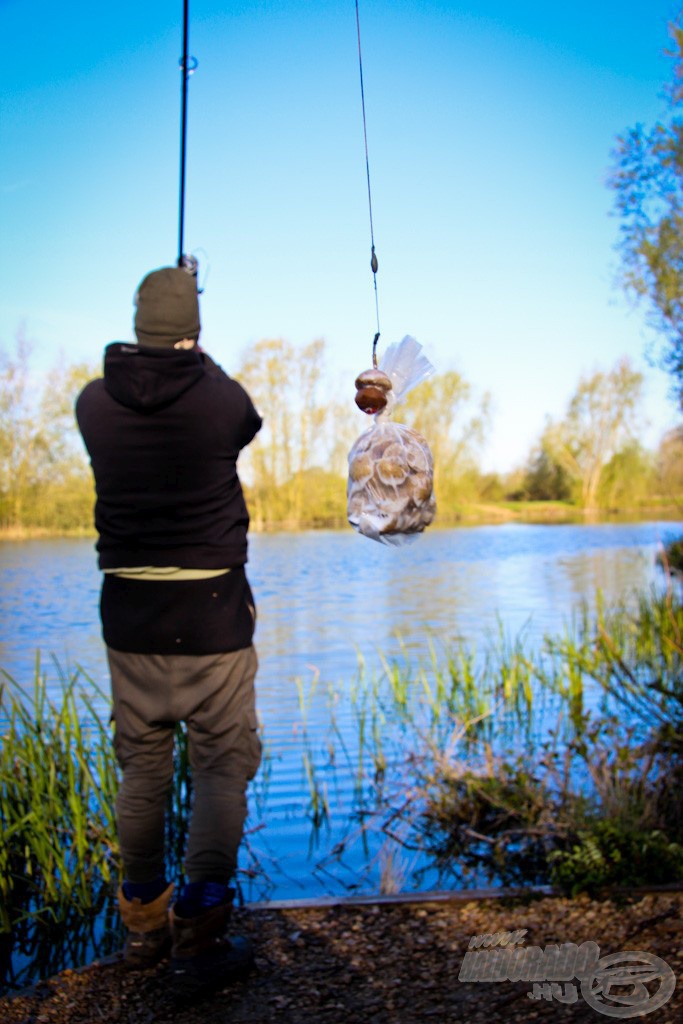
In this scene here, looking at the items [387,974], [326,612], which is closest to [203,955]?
[387,974]

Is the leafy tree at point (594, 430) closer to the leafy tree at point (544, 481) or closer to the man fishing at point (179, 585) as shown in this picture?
the leafy tree at point (544, 481)

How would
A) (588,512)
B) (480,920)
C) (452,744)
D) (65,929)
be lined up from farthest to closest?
1. (588,512)
2. (452,744)
3. (65,929)
4. (480,920)

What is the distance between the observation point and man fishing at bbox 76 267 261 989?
2.48 metres

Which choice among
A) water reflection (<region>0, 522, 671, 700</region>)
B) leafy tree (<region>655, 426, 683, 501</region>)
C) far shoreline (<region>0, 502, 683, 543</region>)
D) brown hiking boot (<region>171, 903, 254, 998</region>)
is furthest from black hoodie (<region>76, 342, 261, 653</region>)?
far shoreline (<region>0, 502, 683, 543</region>)

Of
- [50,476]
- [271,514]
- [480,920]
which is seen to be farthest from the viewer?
[271,514]

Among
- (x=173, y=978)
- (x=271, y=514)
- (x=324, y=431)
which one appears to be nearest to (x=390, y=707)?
(x=173, y=978)

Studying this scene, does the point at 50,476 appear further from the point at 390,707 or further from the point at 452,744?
the point at 452,744

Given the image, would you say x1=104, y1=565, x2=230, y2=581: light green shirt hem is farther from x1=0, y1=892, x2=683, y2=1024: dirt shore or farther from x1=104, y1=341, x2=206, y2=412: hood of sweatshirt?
x1=0, y1=892, x2=683, y2=1024: dirt shore

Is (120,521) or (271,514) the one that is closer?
(120,521)

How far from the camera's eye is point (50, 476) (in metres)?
20.9

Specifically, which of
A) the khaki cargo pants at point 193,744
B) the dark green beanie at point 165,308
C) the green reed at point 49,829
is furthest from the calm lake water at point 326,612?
the dark green beanie at point 165,308

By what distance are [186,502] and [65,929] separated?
1.96m

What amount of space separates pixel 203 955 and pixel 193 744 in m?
0.59

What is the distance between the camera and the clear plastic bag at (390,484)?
2400 mm
